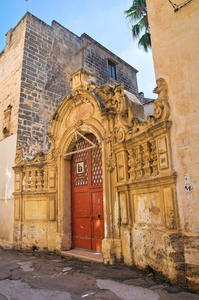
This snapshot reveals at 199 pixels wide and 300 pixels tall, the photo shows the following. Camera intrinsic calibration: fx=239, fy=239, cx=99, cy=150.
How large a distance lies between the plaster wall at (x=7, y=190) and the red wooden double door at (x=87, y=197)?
2.65m

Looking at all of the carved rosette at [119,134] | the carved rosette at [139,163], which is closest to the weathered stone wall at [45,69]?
the carved rosette at [119,134]

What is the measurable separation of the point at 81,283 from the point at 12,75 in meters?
8.44

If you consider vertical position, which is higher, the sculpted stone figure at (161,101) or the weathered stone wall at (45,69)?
the weathered stone wall at (45,69)

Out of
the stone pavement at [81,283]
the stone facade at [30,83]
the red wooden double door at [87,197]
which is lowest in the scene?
the stone pavement at [81,283]

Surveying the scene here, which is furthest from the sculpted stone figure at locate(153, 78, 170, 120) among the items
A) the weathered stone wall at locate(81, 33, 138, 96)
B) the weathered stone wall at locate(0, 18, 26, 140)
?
the weathered stone wall at locate(81, 33, 138, 96)

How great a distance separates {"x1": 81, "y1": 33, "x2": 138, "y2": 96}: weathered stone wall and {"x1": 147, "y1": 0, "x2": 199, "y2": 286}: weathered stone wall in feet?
26.5

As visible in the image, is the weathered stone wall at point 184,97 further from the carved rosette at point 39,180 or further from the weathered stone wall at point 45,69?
the weathered stone wall at point 45,69

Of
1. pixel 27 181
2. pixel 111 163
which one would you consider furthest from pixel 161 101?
pixel 27 181

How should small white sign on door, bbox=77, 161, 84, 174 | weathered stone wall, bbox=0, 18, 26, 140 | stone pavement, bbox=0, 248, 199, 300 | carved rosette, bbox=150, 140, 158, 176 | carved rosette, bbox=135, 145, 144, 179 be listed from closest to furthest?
1. stone pavement, bbox=0, 248, 199, 300
2. carved rosette, bbox=150, 140, 158, 176
3. carved rosette, bbox=135, 145, 144, 179
4. small white sign on door, bbox=77, 161, 84, 174
5. weathered stone wall, bbox=0, 18, 26, 140

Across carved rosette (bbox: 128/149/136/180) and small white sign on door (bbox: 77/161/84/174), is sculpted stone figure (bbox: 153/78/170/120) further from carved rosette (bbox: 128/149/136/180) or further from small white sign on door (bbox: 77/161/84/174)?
small white sign on door (bbox: 77/161/84/174)

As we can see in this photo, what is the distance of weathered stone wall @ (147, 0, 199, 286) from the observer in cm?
336

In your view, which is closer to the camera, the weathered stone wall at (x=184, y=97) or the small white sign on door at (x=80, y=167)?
the weathered stone wall at (x=184, y=97)

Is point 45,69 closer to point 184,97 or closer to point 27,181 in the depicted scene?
point 27,181

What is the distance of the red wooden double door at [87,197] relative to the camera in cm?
604
